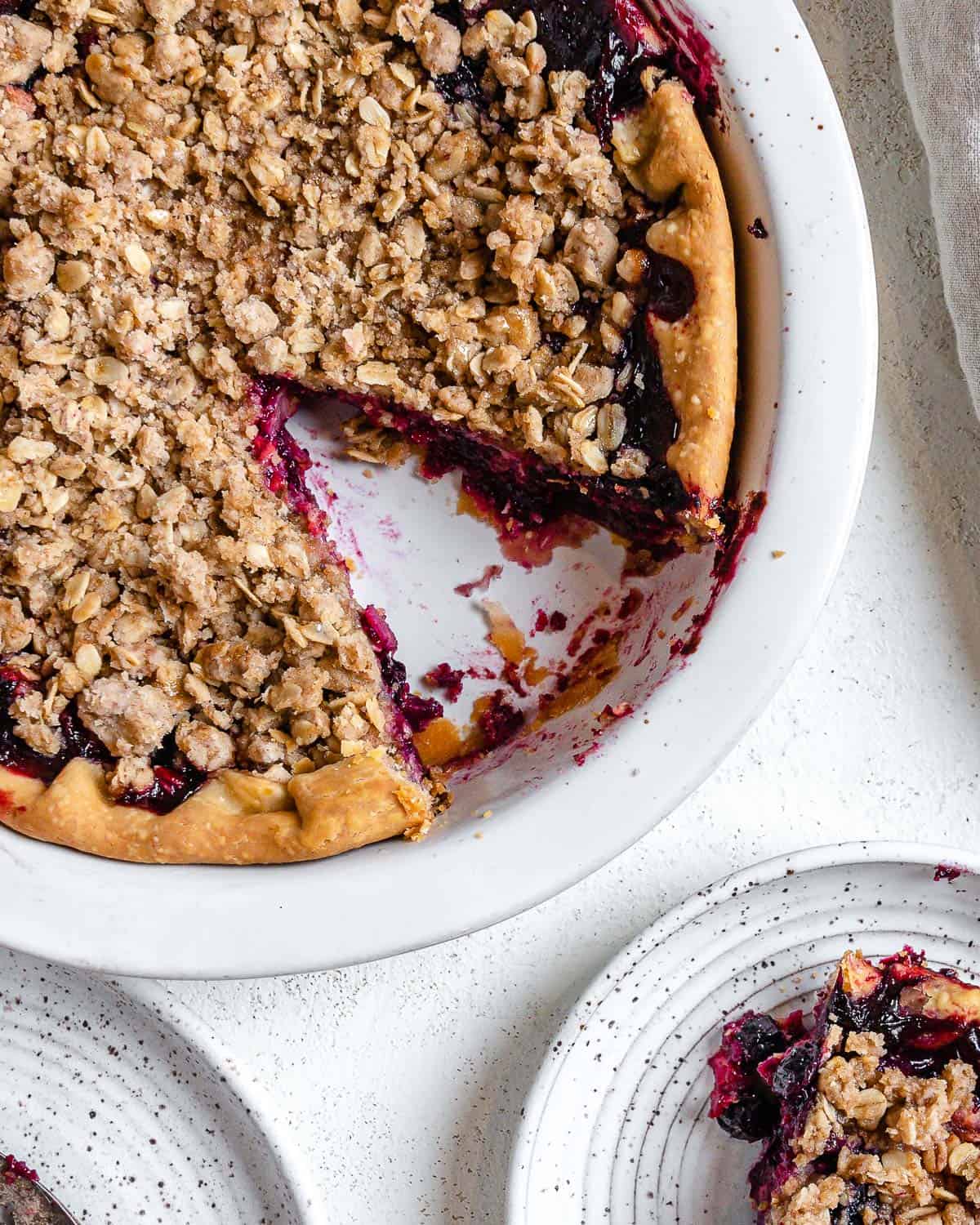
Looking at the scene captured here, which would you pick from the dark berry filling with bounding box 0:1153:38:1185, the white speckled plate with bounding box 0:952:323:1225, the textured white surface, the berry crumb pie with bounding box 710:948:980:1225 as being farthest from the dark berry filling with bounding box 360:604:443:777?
the dark berry filling with bounding box 0:1153:38:1185

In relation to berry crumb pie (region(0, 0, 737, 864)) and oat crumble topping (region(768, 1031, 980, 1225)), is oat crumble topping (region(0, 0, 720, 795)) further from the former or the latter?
oat crumble topping (region(768, 1031, 980, 1225))

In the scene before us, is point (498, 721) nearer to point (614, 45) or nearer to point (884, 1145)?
point (884, 1145)

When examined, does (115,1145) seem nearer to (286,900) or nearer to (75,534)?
(286,900)

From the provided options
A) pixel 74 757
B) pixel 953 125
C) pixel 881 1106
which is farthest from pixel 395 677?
pixel 953 125

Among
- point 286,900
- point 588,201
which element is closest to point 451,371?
point 588,201

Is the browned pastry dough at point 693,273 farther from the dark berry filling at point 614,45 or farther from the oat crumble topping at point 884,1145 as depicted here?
the oat crumble topping at point 884,1145

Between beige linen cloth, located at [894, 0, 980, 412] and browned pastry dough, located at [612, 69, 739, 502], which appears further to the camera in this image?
beige linen cloth, located at [894, 0, 980, 412]

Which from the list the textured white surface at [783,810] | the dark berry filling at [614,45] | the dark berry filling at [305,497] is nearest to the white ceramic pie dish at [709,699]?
the dark berry filling at [614,45]
